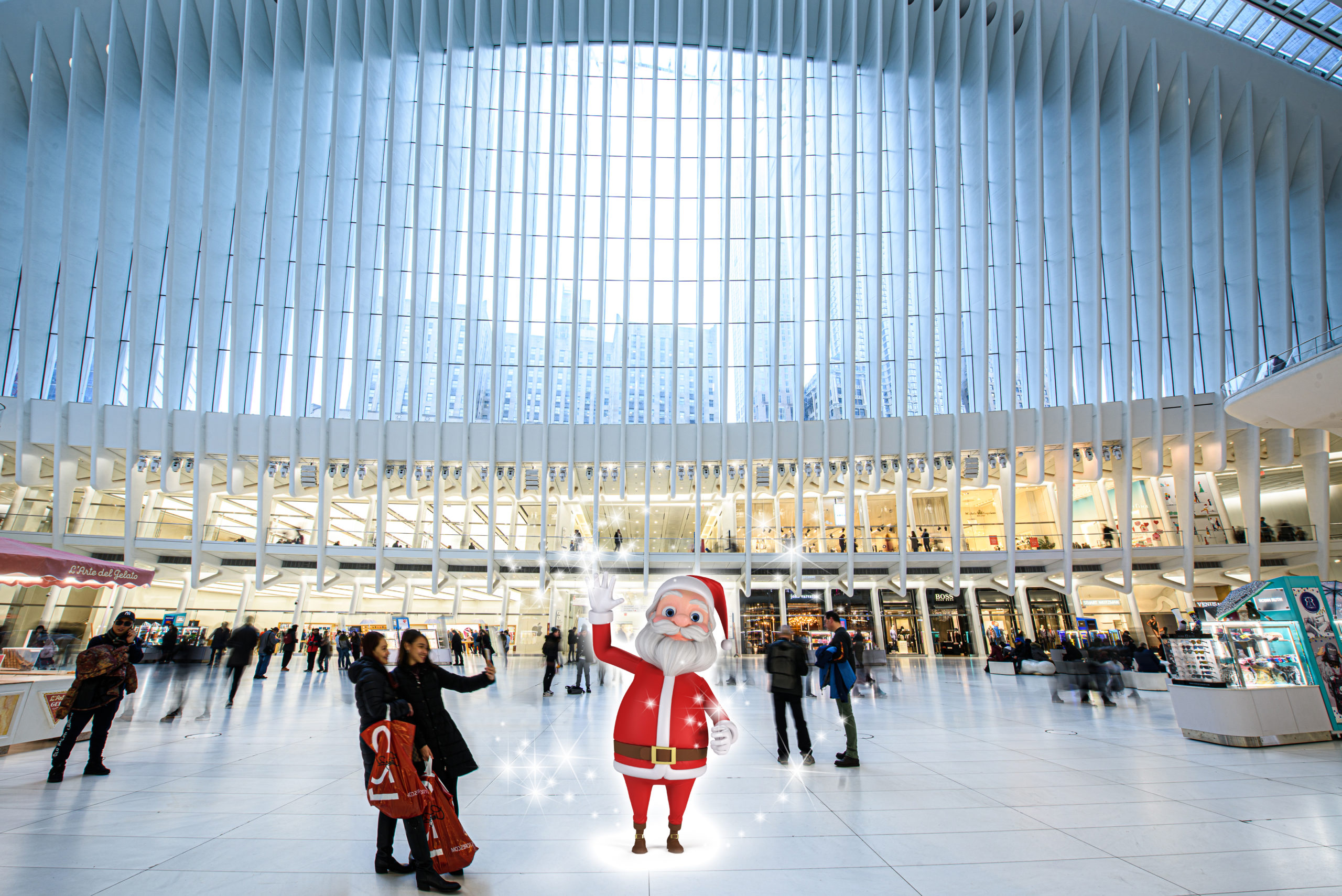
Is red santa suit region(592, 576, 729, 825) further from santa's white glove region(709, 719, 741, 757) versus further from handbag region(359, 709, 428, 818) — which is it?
handbag region(359, 709, 428, 818)

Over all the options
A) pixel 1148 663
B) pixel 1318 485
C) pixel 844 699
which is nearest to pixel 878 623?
pixel 1148 663

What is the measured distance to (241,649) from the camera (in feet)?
38.0

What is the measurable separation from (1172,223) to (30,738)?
34043 mm

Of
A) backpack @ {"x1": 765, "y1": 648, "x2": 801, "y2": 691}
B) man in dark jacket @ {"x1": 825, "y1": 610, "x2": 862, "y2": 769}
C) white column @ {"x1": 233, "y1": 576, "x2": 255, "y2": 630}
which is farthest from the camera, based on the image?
white column @ {"x1": 233, "y1": 576, "x2": 255, "y2": 630}

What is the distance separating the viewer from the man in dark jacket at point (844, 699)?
679 cm

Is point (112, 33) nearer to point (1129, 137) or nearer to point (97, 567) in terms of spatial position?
point (97, 567)

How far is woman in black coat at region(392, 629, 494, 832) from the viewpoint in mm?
3871

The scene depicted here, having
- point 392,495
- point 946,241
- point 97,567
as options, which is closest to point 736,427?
point 946,241

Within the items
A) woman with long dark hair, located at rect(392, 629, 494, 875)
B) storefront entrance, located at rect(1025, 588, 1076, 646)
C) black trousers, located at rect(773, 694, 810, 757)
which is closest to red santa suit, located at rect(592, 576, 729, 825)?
woman with long dark hair, located at rect(392, 629, 494, 875)

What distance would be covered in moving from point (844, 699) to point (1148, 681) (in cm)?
1366

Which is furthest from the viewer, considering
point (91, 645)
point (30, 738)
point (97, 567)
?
point (97, 567)

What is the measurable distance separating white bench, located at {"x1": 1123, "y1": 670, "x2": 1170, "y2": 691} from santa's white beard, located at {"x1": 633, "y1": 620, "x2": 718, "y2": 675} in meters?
16.3

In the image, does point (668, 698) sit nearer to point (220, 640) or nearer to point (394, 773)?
point (394, 773)

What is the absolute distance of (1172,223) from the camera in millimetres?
26203
